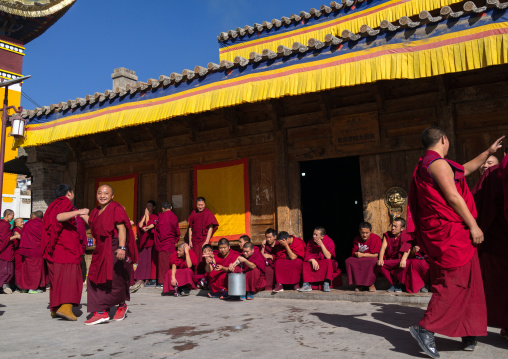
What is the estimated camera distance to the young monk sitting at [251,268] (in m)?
6.05

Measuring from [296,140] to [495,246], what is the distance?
4618 mm

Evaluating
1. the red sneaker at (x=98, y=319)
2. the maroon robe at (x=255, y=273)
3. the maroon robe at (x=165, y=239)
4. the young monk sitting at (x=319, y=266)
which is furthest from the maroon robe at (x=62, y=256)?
the young monk sitting at (x=319, y=266)

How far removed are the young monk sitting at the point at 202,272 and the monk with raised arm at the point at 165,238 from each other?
2.97ft

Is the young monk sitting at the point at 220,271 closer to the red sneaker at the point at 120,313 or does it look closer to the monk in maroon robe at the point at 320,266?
the monk in maroon robe at the point at 320,266

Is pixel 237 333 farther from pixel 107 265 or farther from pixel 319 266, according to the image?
pixel 319 266

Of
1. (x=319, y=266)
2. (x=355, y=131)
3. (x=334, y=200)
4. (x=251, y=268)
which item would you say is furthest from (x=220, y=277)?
(x=334, y=200)

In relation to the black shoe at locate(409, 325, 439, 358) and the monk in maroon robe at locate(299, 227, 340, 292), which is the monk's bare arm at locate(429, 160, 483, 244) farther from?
the monk in maroon robe at locate(299, 227, 340, 292)

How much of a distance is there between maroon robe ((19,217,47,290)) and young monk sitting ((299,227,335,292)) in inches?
193

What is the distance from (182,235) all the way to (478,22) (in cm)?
607

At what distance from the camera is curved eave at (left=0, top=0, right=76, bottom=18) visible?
2047 cm

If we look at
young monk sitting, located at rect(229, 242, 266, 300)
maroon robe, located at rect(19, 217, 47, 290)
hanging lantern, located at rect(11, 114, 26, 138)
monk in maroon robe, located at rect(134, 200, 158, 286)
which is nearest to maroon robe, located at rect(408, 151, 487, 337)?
young monk sitting, located at rect(229, 242, 266, 300)

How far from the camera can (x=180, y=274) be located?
258 inches

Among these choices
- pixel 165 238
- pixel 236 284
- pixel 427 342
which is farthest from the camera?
pixel 165 238

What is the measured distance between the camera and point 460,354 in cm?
280
